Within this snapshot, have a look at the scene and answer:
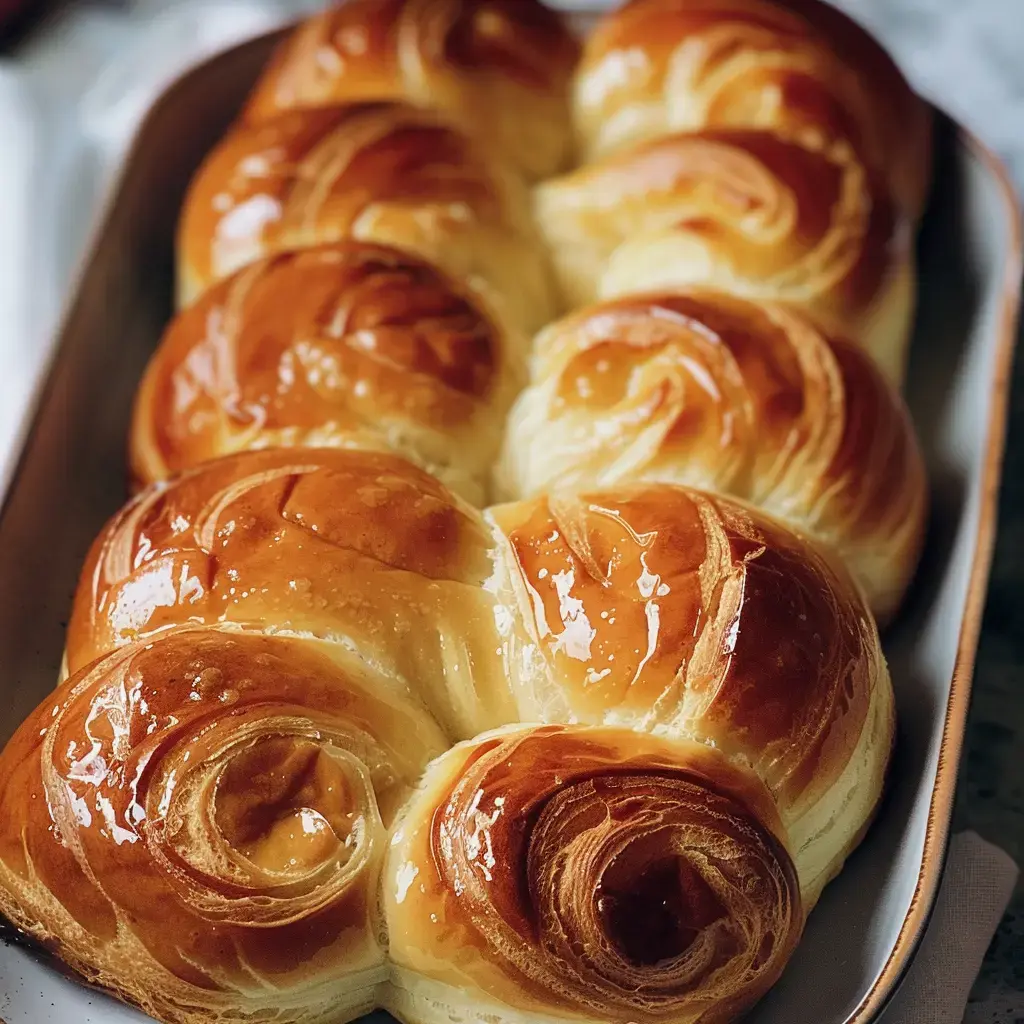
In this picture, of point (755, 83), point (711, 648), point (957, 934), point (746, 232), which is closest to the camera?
point (711, 648)

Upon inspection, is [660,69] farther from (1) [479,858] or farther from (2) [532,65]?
(1) [479,858]

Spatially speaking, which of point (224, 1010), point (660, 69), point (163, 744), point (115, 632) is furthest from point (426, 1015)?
point (660, 69)

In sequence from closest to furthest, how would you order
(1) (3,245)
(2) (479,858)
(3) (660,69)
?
(2) (479,858) → (3) (660,69) → (1) (3,245)

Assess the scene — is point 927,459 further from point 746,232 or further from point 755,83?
point 755,83

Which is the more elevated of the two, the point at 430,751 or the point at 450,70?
the point at 450,70

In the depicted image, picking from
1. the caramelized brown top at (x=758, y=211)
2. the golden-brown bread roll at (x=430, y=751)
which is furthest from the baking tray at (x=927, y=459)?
the caramelized brown top at (x=758, y=211)

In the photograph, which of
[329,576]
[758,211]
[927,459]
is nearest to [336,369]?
[329,576]

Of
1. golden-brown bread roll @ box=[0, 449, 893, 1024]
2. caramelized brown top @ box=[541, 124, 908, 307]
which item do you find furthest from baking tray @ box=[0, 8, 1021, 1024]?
caramelized brown top @ box=[541, 124, 908, 307]
